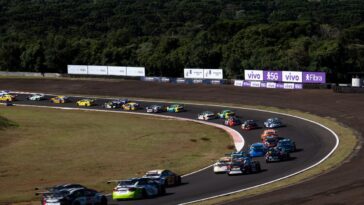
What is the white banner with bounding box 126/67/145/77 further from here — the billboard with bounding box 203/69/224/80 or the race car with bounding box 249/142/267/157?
the race car with bounding box 249/142/267/157

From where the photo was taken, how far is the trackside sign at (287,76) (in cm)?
11250

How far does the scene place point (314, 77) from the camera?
4439 inches

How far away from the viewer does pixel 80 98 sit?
125688mm

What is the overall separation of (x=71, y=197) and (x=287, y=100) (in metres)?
68.2

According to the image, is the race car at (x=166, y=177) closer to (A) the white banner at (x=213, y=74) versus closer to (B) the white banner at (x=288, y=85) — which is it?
(B) the white banner at (x=288, y=85)

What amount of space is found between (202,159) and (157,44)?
113 meters

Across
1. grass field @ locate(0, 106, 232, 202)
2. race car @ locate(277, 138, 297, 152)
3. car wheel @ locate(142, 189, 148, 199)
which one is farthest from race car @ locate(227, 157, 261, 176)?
race car @ locate(277, 138, 297, 152)

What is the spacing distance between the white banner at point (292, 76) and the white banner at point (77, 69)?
52765 millimetres

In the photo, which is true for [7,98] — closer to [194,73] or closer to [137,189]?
[194,73]

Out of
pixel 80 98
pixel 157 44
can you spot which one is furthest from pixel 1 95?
pixel 157 44

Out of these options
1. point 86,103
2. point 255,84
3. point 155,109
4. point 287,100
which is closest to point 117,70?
point 86,103

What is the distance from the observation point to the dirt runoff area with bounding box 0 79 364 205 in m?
37.6

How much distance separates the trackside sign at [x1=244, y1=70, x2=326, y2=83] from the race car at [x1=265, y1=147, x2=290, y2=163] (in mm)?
56091

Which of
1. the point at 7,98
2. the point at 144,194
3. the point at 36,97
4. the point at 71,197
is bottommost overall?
the point at 144,194
